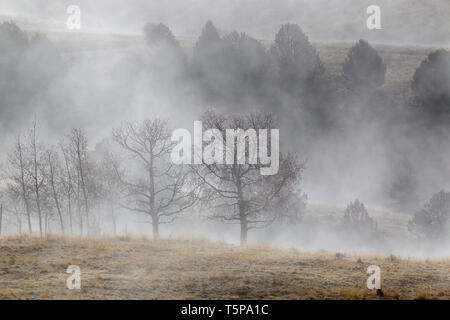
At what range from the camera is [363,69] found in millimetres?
83312

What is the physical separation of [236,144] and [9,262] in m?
14.6

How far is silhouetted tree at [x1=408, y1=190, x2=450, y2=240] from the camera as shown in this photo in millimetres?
41281

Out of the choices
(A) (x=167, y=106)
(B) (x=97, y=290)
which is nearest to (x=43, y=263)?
(B) (x=97, y=290)

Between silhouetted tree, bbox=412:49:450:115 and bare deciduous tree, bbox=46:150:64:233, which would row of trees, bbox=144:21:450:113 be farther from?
bare deciduous tree, bbox=46:150:64:233

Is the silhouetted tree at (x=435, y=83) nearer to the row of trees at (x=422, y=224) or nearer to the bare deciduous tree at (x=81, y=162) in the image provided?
the row of trees at (x=422, y=224)

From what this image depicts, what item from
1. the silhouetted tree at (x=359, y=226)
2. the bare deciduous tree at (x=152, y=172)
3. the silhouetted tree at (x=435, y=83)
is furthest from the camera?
the silhouetted tree at (x=435, y=83)

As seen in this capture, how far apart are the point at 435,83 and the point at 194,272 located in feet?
257

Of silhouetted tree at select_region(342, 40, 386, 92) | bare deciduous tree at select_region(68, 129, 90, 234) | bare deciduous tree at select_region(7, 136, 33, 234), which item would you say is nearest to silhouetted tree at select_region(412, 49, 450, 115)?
silhouetted tree at select_region(342, 40, 386, 92)

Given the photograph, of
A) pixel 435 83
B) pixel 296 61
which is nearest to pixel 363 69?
pixel 435 83

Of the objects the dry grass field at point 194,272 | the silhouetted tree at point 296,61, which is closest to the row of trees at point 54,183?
the dry grass field at point 194,272

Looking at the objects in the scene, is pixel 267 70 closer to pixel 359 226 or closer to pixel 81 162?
pixel 359 226

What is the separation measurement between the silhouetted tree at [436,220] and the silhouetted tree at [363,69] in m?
46.2

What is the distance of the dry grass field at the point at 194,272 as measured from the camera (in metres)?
11.6
